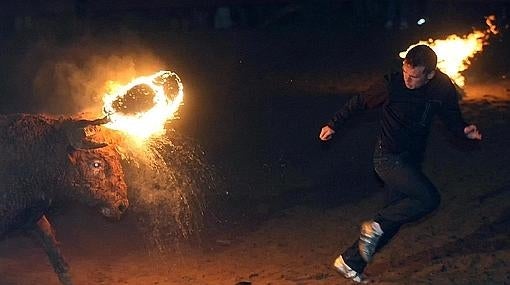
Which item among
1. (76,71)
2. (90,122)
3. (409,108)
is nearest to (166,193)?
(76,71)

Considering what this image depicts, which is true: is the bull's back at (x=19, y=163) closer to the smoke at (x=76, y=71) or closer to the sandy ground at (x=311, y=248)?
the smoke at (x=76, y=71)

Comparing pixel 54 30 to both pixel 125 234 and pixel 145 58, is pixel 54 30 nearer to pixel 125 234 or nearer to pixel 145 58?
pixel 145 58

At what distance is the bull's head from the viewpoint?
654cm

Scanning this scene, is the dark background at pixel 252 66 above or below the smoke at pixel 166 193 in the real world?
above

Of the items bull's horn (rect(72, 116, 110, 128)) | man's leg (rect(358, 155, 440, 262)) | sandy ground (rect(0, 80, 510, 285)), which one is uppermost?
bull's horn (rect(72, 116, 110, 128))

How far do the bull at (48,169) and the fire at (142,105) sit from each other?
11.0 inches

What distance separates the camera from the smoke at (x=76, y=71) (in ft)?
30.3

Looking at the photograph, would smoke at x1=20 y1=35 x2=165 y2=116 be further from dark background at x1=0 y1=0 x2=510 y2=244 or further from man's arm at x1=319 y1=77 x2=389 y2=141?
man's arm at x1=319 y1=77 x2=389 y2=141

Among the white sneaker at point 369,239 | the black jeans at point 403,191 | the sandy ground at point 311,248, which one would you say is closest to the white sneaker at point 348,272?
the sandy ground at point 311,248

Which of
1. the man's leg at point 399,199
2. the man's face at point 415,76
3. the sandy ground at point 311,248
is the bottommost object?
the sandy ground at point 311,248

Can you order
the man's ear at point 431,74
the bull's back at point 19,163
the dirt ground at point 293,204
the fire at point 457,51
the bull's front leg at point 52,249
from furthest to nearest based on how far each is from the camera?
the fire at point 457,51
the dirt ground at point 293,204
the bull's front leg at point 52,249
the bull's back at point 19,163
the man's ear at point 431,74

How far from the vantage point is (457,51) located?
1496cm

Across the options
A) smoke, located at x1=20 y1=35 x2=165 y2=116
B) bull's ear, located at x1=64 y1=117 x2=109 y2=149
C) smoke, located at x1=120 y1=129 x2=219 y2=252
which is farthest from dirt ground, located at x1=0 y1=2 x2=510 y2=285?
bull's ear, located at x1=64 y1=117 x2=109 y2=149

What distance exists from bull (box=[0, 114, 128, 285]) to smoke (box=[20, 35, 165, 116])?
114cm
